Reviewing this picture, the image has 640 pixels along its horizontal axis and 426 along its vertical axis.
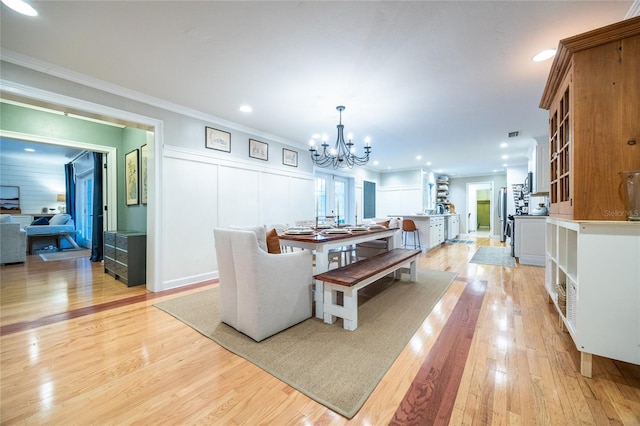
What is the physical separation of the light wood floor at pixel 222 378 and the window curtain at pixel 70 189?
22.4 ft

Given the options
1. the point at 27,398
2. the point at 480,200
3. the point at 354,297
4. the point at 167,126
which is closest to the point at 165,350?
the point at 27,398

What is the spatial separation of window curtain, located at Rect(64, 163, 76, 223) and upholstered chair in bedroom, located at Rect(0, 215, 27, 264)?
313 centimetres

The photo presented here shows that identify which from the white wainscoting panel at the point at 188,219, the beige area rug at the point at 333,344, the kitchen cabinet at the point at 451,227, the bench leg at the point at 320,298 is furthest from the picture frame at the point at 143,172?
the kitchen cabinet at the point at 451,227

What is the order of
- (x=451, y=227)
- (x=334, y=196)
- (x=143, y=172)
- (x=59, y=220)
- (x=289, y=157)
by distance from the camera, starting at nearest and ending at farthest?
(x=143, y=172), (x=289, y=157), (x=59, y=220), (x=334, y=196), (x=451, y=227)

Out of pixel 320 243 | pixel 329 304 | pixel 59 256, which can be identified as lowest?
pixel 59 256

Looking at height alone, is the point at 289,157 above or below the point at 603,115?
above

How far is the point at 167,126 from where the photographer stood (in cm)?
337

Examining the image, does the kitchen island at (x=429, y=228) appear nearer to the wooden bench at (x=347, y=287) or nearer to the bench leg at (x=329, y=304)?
the wooden bench at (x=347, y=287)

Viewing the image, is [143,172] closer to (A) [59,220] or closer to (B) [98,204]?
(B) [98,204]

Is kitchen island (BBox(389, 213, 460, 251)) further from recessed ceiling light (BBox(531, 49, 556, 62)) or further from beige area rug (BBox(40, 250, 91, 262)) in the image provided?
beige area rug (BBox(40, 250, 91, 262))

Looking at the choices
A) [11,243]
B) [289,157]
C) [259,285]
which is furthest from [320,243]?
[11,243]

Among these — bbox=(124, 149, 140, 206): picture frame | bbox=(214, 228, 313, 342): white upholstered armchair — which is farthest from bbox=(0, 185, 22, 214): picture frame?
bbox=(214, 228, 313, 342): white upholstered armchair

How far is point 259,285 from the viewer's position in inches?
74.8

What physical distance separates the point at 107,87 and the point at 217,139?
1.38 meters
